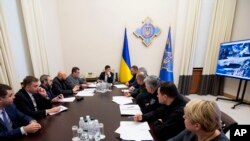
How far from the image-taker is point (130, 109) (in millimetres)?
1941

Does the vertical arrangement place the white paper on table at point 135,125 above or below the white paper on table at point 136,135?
below

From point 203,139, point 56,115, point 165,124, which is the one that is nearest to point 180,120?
point 165,124

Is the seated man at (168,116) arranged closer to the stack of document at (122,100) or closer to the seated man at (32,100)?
the stack of document at (122,100)

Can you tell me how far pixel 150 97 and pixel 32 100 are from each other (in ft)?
4.76

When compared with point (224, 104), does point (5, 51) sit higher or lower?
higher

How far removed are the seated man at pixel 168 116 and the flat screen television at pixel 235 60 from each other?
325 cm

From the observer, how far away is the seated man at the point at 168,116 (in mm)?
1412

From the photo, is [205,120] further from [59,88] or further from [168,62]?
[168,62]

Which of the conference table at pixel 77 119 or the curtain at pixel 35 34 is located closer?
the conference table at pixel 77 119

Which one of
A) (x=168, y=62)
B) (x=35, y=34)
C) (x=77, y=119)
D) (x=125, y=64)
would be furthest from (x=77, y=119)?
(x=168, y=62)

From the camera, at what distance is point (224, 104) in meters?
4.22

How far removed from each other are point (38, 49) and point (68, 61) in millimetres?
1315

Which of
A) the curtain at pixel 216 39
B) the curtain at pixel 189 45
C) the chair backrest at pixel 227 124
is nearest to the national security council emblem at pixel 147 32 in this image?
the curtain at pixel 189 45

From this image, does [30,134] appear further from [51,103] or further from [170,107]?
[170,107]
